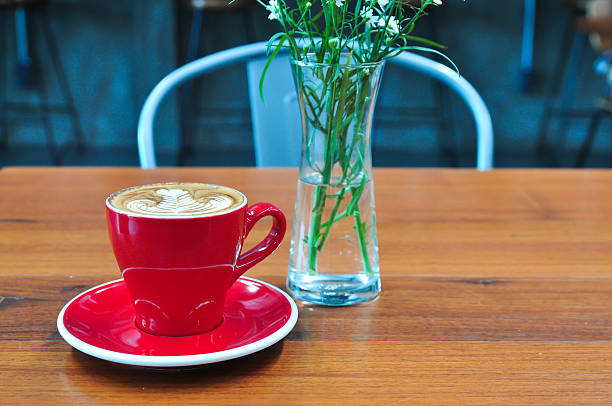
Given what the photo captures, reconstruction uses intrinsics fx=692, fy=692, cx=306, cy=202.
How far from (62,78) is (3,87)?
320 millimetres

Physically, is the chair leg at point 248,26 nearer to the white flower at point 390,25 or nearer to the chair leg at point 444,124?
the chair leg at point 444,124

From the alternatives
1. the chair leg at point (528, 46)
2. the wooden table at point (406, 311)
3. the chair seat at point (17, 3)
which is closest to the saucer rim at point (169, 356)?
the wooden table at point (406, 311)

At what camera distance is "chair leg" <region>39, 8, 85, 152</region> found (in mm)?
3324

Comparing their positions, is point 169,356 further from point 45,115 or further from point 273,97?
point 45,115

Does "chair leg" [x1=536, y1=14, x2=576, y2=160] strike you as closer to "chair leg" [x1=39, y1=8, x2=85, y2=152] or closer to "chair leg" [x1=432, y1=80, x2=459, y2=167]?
"chair leg" [x1=432, y1=80, x2=459, y2=167]

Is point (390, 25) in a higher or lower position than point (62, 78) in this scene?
higher

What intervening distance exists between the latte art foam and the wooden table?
92mm

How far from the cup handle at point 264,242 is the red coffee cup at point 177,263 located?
13 millimetres

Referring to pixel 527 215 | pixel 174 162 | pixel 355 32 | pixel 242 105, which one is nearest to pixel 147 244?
pixel 355 32

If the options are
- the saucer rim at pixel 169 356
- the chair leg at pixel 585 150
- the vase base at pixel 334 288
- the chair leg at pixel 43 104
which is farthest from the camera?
the chair leg at pixel 43 104

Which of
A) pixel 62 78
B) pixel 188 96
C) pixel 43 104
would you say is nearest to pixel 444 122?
pixel 188 96

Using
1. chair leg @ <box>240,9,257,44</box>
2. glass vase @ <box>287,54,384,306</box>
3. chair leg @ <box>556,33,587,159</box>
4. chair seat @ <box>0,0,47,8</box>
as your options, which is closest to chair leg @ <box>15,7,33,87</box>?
chair seat @ <box>0,0,47,8</box>

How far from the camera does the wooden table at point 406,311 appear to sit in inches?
15.2

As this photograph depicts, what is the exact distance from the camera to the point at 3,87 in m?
3.53
